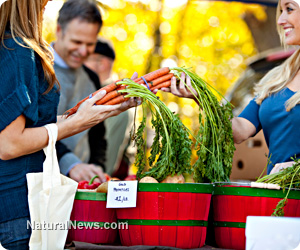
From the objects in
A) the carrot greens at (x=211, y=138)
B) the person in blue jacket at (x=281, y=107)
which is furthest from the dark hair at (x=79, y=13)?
the carrot greens at (x=211, y=138)

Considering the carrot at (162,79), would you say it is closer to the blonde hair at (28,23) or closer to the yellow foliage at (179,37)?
the blonde hair at (28,23)

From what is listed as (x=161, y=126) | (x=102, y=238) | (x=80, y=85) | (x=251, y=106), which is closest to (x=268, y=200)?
(x=161, y=126)

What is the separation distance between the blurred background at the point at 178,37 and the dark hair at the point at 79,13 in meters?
5.85

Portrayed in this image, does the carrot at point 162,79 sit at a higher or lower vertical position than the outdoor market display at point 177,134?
higher

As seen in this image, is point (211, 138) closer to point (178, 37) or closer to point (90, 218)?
point (90, 218)

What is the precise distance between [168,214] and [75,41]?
2.58 meters

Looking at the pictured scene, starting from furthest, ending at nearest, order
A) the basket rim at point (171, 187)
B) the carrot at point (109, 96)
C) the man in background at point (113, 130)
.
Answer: the man in background at point (113, 130), the carrot at point (109, 96), the basket rim at point (171, 187)

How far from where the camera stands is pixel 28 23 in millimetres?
2082

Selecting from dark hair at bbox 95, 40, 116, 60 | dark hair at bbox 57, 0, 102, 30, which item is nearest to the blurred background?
dark hair at bbox 95, 40, 116, 60

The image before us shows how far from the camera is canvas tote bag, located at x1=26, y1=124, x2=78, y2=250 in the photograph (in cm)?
199

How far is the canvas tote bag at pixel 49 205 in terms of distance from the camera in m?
1.99

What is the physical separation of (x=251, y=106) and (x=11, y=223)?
1.67 metres

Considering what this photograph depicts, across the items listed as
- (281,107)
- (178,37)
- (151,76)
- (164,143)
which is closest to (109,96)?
(151,76)

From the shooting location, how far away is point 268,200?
2.03 metres
